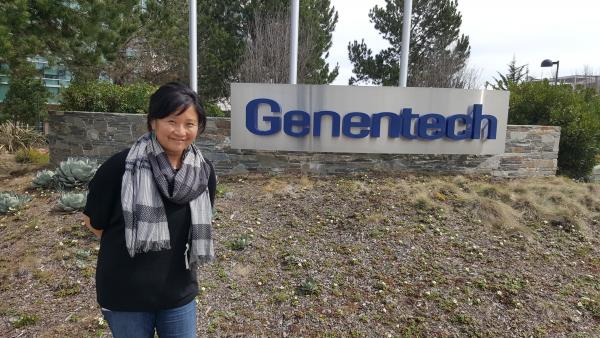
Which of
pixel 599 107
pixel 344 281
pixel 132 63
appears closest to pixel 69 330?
pixel 344 281

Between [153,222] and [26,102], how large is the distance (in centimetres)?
1246

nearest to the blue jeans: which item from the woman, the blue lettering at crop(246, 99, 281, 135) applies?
the woman

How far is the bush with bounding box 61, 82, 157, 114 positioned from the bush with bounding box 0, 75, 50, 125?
5062 millimetres

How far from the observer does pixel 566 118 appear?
752cm

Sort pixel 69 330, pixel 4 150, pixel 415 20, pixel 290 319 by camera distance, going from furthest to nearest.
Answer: pixel 415 20
pixel 4 150
pixel 290 319
pixel 69 330

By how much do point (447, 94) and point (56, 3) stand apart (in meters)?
5.95

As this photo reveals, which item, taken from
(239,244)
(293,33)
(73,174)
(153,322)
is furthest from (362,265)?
(293,33)

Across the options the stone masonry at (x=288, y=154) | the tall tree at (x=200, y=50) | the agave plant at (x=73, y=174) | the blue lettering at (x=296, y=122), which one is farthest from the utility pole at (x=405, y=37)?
the tall tree at (x=200, y=50)

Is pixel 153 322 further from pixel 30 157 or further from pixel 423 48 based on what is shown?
pixel 423 48

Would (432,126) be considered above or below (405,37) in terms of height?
below

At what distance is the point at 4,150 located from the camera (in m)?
9.92

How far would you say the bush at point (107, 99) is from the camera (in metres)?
7.11

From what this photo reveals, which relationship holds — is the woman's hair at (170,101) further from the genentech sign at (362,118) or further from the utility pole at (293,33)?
the utility pole at (293,33)

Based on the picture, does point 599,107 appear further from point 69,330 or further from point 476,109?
point 69,330
